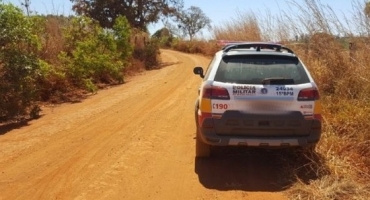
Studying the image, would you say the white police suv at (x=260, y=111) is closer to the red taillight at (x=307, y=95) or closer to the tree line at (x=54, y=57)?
the red taillight at (x=307, y=95)

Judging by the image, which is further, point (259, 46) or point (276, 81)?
point (259, 46)

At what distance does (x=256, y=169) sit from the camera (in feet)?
18.4

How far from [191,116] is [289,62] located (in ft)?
12.7

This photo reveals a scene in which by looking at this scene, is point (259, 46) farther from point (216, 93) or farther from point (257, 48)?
point (216, 93)

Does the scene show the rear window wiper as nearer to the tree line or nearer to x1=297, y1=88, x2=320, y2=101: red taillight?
x1=297, y1=88, x2=320, y2=101: red taillight

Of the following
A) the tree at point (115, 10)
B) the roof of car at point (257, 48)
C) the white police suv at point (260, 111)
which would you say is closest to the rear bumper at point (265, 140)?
the white police suv at point (260, 111)

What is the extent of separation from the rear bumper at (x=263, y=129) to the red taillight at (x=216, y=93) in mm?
210

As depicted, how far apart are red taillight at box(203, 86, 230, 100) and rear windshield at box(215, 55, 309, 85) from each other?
17 centimetres

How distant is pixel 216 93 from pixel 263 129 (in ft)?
2.41

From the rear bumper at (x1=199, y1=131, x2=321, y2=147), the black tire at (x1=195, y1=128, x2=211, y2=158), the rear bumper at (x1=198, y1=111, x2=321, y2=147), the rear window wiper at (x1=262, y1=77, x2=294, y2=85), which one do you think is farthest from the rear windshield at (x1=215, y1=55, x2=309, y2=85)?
the black tire at (x1=195, y1=128, x2=211, y2=158)

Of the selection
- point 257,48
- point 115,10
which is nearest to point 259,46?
point 257,48

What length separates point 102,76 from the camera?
15.7m

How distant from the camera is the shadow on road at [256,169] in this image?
5.05 meters

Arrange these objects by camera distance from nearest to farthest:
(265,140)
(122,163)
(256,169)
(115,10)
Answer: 1. (265,140)
2. (256,169)
3. (122,163)
4. (115,10)
